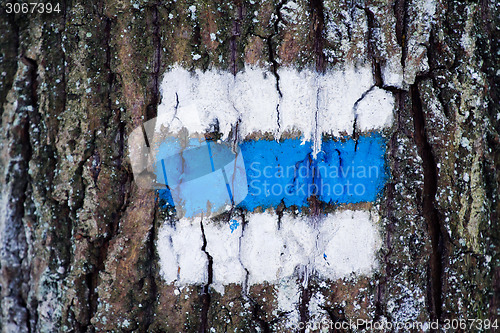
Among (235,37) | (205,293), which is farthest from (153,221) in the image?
(235,37)

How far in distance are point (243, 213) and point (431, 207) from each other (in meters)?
0.50

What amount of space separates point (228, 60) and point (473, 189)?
736 millimetres

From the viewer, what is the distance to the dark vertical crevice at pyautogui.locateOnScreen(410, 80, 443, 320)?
0.91m

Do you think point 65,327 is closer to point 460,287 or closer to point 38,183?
point 38,183

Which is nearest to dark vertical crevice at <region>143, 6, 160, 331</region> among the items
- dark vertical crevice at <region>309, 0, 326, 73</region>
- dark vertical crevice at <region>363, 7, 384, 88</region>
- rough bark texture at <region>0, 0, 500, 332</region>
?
rough bark texture at <region>0, 0, 500, 332</region>

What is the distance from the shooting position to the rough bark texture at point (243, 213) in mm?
904

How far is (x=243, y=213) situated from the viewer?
92 centimetres

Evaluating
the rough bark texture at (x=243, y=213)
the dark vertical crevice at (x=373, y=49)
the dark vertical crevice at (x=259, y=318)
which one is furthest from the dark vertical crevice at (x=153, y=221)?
the dark vertical crevice at (x=373, y=49)

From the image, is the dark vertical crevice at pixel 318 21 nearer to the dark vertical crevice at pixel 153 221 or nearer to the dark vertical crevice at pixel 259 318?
the dark vertical crevice at pixel 153 221

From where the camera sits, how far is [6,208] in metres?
0.98

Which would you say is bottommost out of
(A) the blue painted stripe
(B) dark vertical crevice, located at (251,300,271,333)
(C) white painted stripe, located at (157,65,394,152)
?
(B) dark vertical crevice, located at (251,300,271,333)

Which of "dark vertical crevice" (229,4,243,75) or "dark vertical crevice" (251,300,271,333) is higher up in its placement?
"dark vertical crevice" (229,4,243,75)

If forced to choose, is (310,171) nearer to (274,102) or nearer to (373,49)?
(274,102)

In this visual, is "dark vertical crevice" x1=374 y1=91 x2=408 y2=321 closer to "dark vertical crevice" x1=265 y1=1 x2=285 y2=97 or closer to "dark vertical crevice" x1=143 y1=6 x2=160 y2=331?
"dark vertical crevice" x1=265 y1=1 x2=285 y2=97
